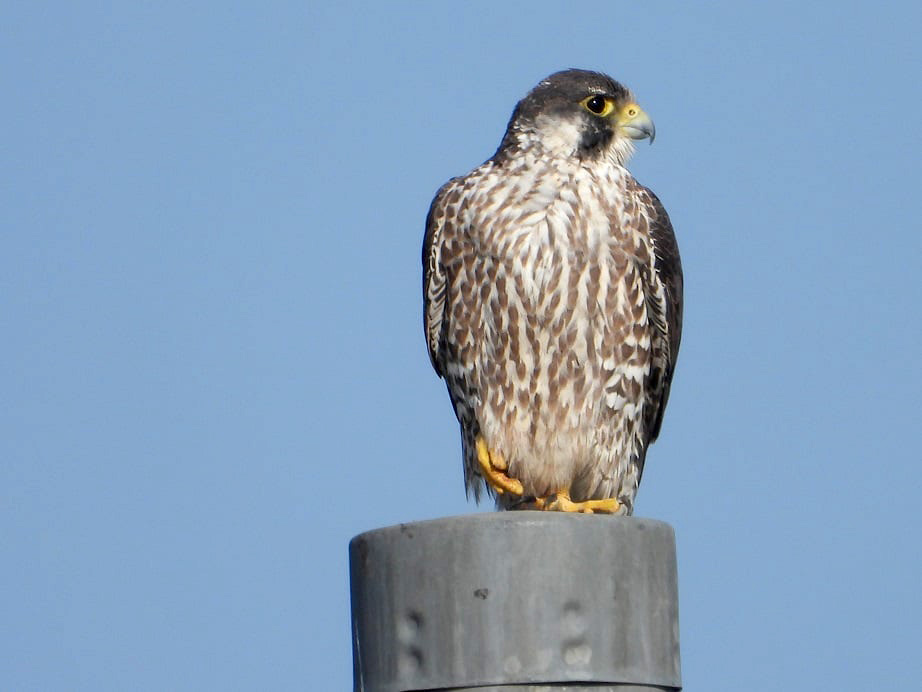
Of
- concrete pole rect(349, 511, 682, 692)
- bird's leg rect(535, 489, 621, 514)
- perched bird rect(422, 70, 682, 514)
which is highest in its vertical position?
perched bird rect(422, 70, 682, 514)

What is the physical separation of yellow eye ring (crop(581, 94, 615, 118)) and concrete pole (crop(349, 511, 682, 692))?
8.68ft

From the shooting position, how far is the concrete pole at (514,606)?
139 inches

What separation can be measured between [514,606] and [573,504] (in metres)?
1.99

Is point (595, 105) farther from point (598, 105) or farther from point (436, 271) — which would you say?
point (436, 271)

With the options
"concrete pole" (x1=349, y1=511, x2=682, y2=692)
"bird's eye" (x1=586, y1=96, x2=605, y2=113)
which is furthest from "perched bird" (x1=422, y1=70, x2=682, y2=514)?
"concrete pole" (x1=349, y1=511, x2=682, y2=692)

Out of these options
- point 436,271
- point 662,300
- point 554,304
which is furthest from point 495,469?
point 662,300

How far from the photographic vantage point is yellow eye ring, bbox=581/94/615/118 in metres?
6.02

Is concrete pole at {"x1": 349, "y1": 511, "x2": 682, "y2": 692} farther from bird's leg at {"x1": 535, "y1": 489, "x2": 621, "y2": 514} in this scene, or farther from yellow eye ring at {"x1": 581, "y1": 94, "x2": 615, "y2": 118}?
yellow eye ring at {"x1": 581, "y1": 94, "x2": 615, "y2": 118}

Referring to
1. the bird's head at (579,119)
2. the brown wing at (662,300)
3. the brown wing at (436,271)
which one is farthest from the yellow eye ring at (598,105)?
the brown wing at (436,271)

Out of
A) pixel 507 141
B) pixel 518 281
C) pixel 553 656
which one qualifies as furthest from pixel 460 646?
pixel 507 141

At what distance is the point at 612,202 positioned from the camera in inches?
223

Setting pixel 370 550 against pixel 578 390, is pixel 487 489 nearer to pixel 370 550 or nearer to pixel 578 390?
pixel 578 390

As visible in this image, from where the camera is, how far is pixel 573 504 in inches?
217

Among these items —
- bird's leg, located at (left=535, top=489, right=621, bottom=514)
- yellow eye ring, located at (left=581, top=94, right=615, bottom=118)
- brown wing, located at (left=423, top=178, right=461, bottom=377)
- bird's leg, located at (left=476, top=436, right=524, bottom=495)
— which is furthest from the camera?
yellow eye ring, located at (left=581, top=94, right=615, bottom=118)
